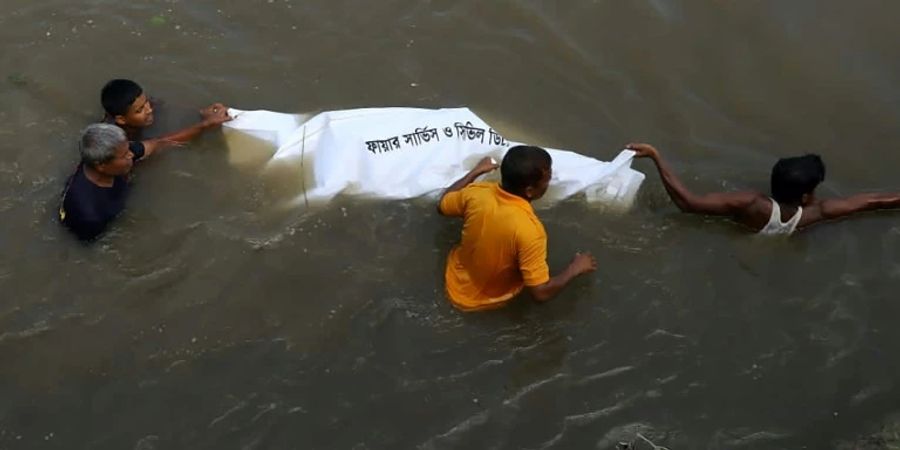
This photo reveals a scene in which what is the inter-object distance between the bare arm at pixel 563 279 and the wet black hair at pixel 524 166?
502 mm

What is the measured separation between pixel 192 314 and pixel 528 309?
1690 millimetres

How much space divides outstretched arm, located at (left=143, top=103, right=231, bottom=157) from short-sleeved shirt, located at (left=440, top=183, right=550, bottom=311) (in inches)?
58.2

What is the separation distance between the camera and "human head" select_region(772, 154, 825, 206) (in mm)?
4891

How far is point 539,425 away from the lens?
4.32 meters

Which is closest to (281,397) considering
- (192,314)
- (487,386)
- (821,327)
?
(192,314)

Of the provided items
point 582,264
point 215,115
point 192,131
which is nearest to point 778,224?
point 582,264

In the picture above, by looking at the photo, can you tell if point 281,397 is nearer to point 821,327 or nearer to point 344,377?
point 344,377

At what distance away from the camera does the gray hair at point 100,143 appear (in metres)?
4.66

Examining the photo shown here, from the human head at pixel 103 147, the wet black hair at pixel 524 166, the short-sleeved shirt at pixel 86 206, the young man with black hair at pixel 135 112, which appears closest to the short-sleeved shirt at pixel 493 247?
the wet black hair at pixel 524 166

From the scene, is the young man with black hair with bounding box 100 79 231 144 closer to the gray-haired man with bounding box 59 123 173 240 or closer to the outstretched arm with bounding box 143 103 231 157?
the outstretched arm with bounding box 143 103 231 157

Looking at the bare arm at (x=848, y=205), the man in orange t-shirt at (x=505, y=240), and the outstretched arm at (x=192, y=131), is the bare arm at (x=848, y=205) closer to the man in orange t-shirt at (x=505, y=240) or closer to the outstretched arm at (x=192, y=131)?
the man in orange t-shirt at (x=505, y=240)

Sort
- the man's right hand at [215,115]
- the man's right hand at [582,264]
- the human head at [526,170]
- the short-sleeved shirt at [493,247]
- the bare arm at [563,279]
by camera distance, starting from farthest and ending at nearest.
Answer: the man's right hand at [215,115] → the man's right hand at [582,264] → the bare arm at [563,279] → the short-sleeved shirt at [493,247] → the human head at [526,170]

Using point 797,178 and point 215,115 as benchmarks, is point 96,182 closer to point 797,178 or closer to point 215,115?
point 215,115

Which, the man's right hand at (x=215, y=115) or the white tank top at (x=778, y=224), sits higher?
the man's right hand at (x=215, y=115)
